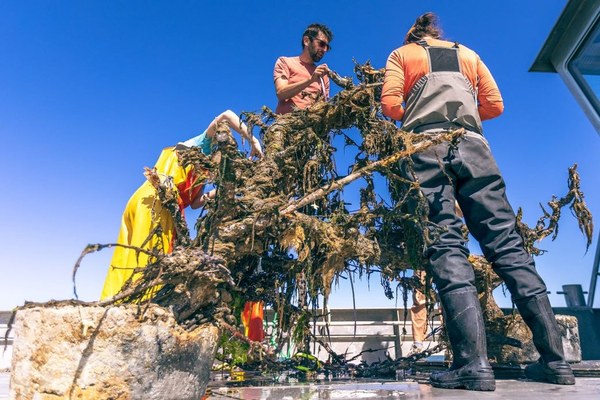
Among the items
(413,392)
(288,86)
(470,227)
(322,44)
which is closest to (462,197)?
(470,227)

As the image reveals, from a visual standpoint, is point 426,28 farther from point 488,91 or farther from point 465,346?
point 465,346

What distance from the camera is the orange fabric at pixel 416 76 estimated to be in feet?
10.5

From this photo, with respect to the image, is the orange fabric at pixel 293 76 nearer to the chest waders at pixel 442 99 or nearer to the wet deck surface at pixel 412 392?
the chest waders at pixel 442 99

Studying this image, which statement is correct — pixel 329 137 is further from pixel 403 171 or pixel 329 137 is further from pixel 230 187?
pixel 230 187

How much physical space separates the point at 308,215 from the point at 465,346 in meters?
1.24

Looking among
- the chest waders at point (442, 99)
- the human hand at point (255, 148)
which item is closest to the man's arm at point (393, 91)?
the chest waders at point (442, 99)

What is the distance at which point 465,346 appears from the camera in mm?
2529

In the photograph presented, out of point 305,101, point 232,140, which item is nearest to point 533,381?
point 232,140

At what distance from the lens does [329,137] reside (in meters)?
3.39

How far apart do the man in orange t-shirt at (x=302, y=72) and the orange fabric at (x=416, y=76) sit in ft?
3.43

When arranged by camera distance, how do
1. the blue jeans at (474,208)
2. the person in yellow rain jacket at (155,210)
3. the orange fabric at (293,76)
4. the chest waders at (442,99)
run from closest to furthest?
1. the blue jeans at (474,208)
2. the person in yellow rain jacket at (155,210)
3. the chest waders at (442,99)
4. the orange fabric at (293,76)

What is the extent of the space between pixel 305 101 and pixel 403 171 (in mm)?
1713

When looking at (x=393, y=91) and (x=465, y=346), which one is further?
(x=393, y=91)

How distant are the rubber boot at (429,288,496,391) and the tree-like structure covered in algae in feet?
1.42
